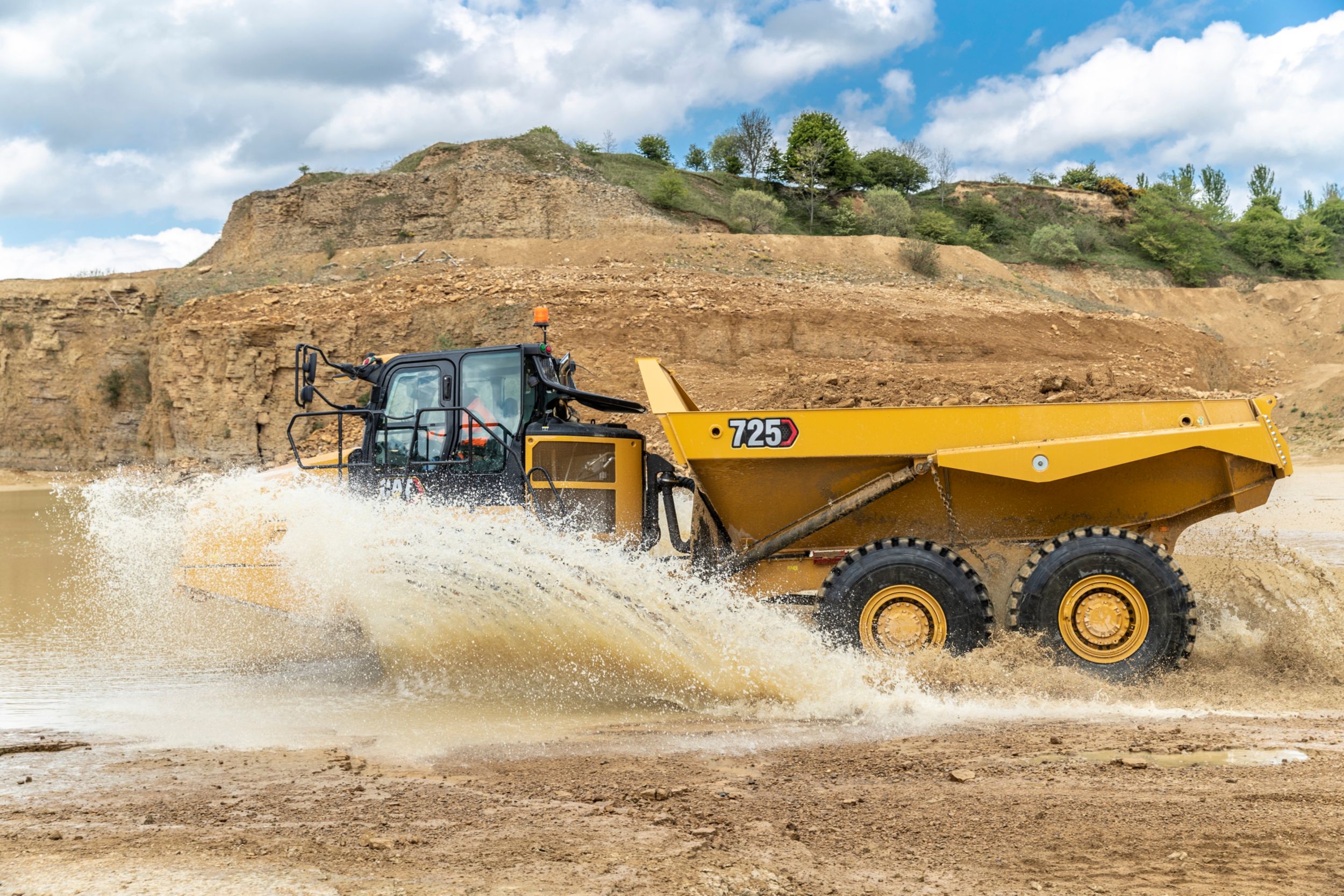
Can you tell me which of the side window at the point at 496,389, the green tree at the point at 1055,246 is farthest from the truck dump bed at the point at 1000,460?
the green tree at the point at 1055,246

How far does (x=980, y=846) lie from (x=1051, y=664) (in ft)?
8.82

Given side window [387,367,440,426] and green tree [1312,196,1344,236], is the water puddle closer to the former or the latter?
side window [387,367,440,426]

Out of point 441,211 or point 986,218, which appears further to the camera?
point 986,218

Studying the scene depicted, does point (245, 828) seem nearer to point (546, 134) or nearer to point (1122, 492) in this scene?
point (1122, 492)

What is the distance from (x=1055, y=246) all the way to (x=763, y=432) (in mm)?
44602

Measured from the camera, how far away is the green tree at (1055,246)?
45.6m

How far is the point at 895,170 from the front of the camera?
5541 cm

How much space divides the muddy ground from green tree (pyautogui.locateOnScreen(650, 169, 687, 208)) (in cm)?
3897

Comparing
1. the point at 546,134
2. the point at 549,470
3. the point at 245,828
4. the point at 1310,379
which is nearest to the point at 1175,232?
the point at 1310,379

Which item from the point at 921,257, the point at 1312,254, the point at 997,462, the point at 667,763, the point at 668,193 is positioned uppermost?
the point at 668,193

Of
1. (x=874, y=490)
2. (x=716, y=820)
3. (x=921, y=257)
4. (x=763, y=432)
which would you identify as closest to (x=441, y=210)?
(x=921, y=257)

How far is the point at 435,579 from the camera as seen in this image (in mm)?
5980

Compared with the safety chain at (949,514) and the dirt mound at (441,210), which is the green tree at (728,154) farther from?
the safety chain at (949,514)

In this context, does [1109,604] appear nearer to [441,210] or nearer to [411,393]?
[411,393]
